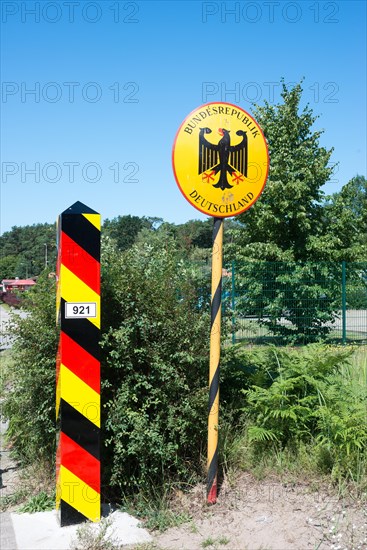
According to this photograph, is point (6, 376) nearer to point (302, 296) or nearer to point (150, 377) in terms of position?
point (150, 377)

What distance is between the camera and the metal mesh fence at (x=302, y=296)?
49.4 feet

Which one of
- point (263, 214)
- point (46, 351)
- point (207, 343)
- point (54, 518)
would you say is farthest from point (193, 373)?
point (263, 214)

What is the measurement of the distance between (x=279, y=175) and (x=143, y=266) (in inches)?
479

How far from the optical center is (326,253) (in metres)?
16.4

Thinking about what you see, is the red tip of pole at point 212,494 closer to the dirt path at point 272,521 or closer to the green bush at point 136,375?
the dirt path at point 272,521

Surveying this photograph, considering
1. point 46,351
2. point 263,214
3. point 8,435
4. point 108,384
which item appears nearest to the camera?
point 108,384

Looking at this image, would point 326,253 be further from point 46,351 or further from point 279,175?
point 46,351

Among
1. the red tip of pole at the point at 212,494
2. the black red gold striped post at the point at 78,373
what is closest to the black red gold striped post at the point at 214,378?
the red tip of pole at the point at 212,494

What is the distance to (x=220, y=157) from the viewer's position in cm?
443

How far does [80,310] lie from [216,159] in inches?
59.6

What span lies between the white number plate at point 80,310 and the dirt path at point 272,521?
1541mm

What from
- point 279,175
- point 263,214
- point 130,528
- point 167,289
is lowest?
point 130,528

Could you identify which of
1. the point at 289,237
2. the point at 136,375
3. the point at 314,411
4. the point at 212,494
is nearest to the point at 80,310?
the point at 136,375

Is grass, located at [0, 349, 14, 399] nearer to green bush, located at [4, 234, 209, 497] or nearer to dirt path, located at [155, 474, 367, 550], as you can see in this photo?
green bush, located at [4, 234, 209, 497]
